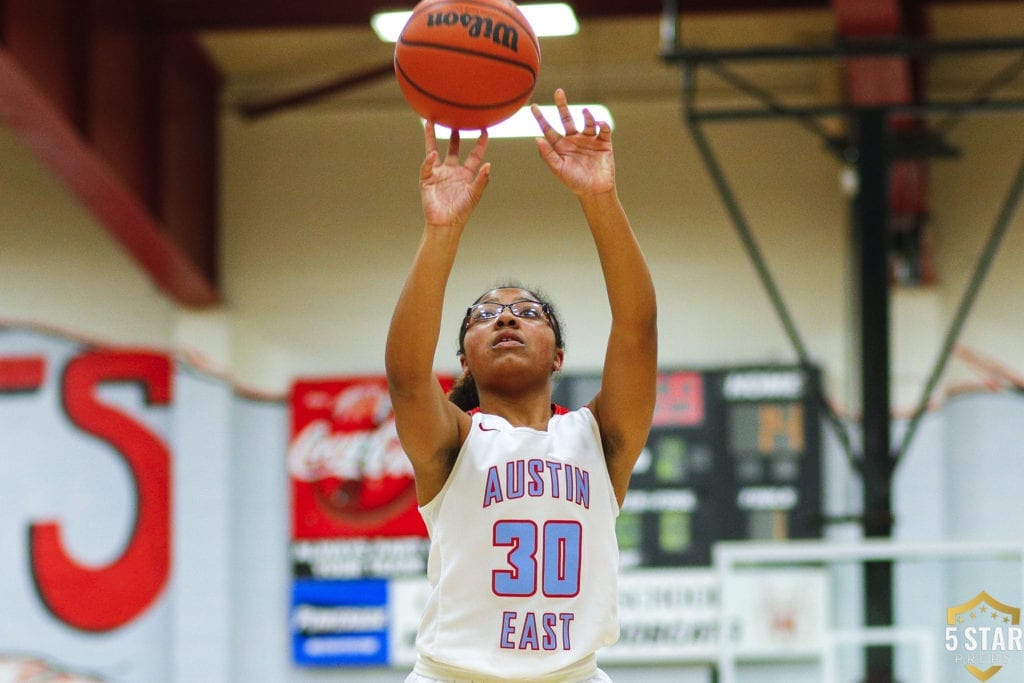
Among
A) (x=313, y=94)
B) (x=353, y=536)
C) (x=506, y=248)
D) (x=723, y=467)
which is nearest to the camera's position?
(x=723, y=467)

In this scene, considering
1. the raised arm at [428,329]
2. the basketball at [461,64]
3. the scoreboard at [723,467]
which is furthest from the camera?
the scoreboard at [723,467]

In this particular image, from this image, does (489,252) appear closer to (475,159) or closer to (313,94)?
(313,94)

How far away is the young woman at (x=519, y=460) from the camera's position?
9.66ft

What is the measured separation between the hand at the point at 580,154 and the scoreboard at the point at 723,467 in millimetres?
6569

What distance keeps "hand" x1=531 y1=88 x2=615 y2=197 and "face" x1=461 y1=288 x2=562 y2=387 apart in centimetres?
33

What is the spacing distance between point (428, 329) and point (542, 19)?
5.54 m

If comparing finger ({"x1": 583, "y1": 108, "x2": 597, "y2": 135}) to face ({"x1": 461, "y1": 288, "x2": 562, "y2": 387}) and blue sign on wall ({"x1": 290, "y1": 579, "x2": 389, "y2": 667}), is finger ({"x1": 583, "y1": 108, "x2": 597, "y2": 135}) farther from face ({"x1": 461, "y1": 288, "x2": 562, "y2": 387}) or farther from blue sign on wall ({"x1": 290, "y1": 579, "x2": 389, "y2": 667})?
blue sign on wall ({"x1": 290, "y1": 579, "x2": 389, "y2": 667})

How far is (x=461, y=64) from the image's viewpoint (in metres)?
3.45

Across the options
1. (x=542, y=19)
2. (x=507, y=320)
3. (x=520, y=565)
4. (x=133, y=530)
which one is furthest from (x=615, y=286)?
(x=133, y=530)

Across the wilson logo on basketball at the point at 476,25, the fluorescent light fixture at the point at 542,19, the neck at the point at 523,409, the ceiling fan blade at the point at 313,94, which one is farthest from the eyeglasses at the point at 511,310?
the ceiling fan blade at the point at 313,94

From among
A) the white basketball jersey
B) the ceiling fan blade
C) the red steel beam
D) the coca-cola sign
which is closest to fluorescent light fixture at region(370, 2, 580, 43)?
the ceiling fan blade

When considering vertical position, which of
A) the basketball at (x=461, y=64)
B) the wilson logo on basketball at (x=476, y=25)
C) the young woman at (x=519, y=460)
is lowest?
the young woman at (x=519, y=460)

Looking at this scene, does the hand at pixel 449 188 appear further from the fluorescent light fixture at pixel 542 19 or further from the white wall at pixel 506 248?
the white wall at pixel 506 248

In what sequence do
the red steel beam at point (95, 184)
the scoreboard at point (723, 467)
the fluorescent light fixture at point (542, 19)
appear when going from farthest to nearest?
the scoreboard at point (723, 467) < the fluorescent light fixture at point (542, 19) < the red steel beam at point (95, 184)
